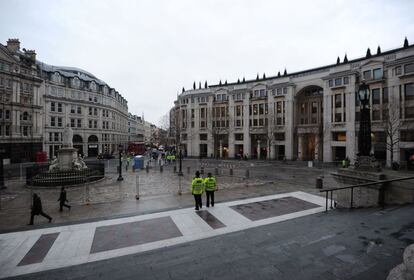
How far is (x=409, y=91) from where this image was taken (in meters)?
28.8

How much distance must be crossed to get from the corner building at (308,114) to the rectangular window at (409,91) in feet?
0.13

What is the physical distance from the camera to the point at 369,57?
109ft

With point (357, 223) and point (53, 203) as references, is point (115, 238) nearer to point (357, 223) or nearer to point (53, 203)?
point (53, 203)

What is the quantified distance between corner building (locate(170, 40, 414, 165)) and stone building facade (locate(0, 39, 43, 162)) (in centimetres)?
2947

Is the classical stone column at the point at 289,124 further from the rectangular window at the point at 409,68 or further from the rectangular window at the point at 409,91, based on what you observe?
the rectangular window at the point at 409,68

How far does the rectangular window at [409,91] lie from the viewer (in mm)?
28547

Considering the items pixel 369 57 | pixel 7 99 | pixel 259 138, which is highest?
pixel 369 57

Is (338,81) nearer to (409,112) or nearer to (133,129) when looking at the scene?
(409,112)

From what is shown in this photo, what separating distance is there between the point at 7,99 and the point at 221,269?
160 ft

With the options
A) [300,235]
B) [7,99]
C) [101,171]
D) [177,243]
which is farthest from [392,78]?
[7,99]

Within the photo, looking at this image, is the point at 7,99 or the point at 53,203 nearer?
the point at 53,203

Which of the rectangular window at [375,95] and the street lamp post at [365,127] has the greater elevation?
the rectangular window at [375,95]

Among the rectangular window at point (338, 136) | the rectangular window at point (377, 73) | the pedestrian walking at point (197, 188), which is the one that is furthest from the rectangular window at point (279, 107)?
the pedestrian walking at point (197, 188)

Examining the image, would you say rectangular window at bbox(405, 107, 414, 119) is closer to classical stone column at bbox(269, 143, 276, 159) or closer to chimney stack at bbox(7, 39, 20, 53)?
classical stone column at bbox(269, 143, 276, 159)
